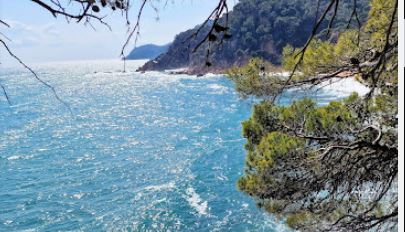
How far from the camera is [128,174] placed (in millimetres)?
18906

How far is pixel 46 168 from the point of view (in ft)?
67.2

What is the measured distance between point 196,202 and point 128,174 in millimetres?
5036

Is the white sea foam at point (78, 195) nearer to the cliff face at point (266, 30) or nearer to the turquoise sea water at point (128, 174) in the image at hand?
the turquoise sea water at point (128, 174)

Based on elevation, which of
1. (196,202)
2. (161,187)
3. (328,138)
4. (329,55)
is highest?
(329,55)

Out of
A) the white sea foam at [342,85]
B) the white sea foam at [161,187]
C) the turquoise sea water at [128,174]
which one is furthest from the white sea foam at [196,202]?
the white sea foam at [342,85]

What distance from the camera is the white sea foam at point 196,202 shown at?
563 inches

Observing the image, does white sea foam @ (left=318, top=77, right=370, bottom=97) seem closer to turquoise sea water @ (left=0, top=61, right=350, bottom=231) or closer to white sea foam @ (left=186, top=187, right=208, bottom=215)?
turquoise sea water @ (left=0, top=61, right=350, bottom=231)

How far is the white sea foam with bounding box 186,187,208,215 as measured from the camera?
1431 cm

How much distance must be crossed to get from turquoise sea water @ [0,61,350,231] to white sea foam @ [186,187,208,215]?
0.12 feet

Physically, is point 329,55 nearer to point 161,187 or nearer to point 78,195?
point 161,187

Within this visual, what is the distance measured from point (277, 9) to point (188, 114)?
194 ft

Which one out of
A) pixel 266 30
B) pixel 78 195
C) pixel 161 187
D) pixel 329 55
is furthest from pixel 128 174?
pixel 266 30

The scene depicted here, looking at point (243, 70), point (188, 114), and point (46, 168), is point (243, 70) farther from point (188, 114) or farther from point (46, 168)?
point (188, 114)

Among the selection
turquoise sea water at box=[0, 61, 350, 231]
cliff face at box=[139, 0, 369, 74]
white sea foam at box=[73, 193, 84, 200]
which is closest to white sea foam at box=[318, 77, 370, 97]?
turquoise sea water at box=[0, 61, 350, 231]
